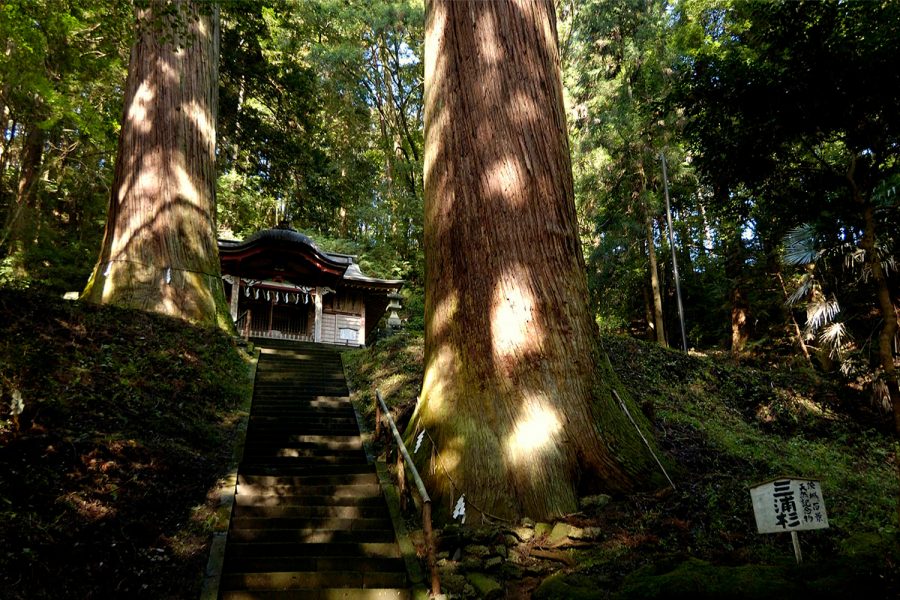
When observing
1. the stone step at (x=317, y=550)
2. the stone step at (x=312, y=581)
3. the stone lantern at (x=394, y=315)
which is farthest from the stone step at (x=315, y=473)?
the stone lantern at (x=394, y=315)

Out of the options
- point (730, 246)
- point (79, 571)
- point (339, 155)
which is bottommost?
point (79, 571)

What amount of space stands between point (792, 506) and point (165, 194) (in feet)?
38.1

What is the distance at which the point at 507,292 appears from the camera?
565 centimetres

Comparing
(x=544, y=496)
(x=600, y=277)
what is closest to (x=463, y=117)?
(x=544, y=496)

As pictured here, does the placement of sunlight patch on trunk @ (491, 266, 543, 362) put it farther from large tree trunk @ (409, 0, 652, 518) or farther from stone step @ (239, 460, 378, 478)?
stone step @ (239, 460, 378, 478)

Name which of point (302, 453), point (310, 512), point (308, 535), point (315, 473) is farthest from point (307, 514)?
point (302, 453)

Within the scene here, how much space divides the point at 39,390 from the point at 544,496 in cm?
563

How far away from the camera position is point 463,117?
629cm

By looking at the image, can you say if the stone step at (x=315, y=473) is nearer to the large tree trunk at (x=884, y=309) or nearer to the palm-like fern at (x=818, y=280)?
the large tree trunk at (x=884, y=309)

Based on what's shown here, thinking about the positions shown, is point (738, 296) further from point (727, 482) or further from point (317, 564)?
point (317, 564)

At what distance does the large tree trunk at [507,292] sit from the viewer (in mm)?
5270

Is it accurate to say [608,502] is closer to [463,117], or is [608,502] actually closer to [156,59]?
[463,117]

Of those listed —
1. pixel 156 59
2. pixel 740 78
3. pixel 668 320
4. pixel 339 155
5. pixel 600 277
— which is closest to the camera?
pixel 740 78

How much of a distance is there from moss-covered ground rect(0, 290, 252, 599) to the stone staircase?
1.23ft
